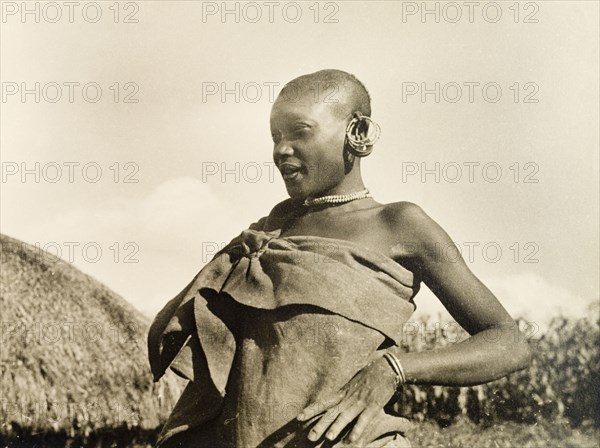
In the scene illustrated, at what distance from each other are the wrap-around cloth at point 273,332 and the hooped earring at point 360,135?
406mm

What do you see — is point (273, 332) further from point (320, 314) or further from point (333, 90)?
point (333, 90)

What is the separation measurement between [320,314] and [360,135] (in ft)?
2.56

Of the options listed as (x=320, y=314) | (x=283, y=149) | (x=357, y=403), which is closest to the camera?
(x=357, y=403)

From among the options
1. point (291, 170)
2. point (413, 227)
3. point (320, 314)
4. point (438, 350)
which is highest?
point (291, 170)

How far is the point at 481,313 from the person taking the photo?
3.55 m

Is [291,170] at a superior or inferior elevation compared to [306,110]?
inferior

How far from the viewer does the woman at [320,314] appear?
11.0ft

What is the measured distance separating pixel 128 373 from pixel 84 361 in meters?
0.52

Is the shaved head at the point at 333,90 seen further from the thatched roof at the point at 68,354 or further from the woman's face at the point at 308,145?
the thatched roof at the point at 68,354

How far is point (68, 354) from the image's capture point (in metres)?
11.1

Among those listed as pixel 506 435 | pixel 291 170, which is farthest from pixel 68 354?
pixel 291 170

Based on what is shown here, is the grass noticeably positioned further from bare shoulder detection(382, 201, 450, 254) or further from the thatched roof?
bare shoulder detection(382, 201, 450, 254)

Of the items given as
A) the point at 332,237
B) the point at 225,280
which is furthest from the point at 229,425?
the point at 332,237

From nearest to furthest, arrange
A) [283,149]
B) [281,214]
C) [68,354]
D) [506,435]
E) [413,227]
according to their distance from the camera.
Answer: [413,227] < [283,149] < [281,214] < [68,354] < [506,435]
